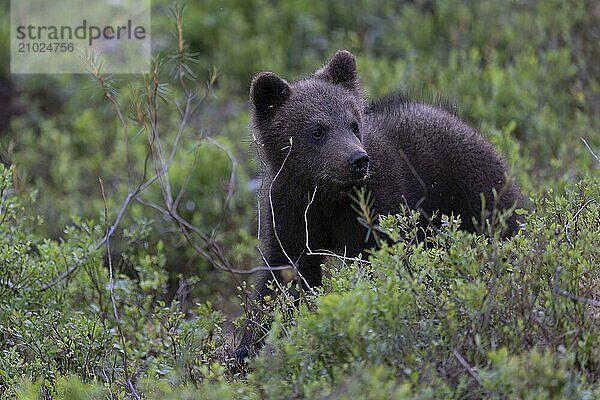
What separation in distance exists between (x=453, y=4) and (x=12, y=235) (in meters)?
7.53

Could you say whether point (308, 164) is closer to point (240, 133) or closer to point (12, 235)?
point (12, 235)

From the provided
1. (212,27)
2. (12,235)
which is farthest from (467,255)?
(212,27)

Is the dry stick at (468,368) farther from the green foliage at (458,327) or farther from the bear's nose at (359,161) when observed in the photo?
the bear's nose at (359,161)

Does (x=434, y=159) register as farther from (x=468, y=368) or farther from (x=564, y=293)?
(x=468, y=368)

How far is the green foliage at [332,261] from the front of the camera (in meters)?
4.10

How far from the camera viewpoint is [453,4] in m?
12.3

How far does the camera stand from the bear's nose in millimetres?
5836

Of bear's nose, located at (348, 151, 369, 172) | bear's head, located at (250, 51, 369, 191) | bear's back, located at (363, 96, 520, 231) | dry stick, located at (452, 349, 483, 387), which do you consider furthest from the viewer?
bear's back, located at (363, 96, 520, 231)

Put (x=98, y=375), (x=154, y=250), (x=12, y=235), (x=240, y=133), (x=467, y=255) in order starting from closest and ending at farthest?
(x=467, y=255), (x=98, y=375), (x=12, y=235), (x=154, y=250), (x=240, y=133)

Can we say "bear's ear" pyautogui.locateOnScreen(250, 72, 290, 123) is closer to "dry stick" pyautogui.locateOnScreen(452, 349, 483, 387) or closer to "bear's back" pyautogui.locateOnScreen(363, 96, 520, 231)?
"bear's back" pyautogui.locateOnScreen(363, 96, 520, 231)

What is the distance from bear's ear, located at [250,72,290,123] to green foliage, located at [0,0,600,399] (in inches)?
16.1

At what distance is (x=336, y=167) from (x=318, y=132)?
373 mm

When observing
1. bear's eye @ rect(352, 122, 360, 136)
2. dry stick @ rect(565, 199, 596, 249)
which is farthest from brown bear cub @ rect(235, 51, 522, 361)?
dry stick @ rect(565, 199, 596, 249)

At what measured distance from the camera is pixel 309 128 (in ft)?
20.5
